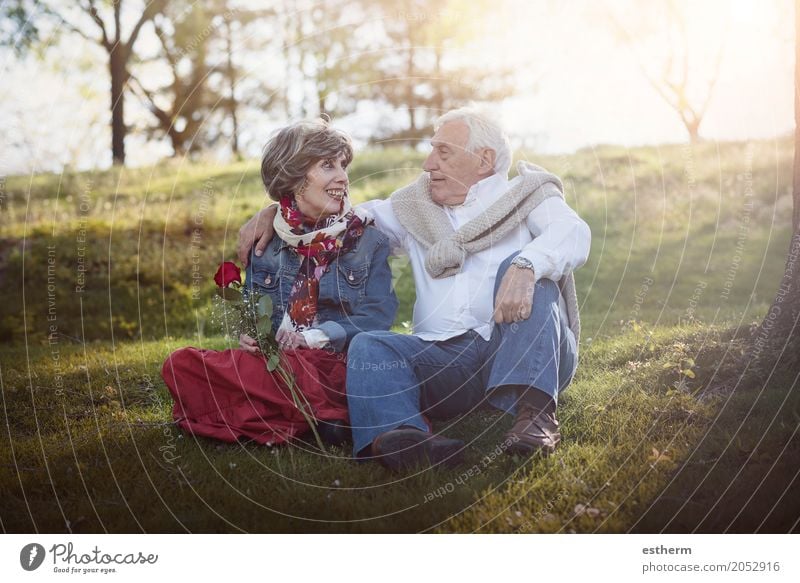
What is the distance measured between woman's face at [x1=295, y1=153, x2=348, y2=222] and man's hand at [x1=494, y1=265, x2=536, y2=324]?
0.89 meters

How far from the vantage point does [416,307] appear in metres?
4.38

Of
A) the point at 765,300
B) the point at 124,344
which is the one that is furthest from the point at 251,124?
the point at 765,300

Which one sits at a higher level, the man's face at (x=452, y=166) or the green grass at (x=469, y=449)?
the man's face at (x=452, y=166)

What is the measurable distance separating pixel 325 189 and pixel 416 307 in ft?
2.35

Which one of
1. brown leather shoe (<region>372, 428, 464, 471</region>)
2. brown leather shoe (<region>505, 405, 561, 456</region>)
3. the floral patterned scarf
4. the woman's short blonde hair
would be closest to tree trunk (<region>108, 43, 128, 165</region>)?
the woman's short blonde hair

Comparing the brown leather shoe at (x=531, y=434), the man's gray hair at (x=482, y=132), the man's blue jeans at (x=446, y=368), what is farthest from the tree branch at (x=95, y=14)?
the brown leather shoe at (x=531, y=434)

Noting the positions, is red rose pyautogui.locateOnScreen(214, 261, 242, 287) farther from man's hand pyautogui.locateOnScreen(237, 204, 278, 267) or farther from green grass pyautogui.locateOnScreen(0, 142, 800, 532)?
green grass pyautogui.locateOnScreen(0, 142, 800, 532)

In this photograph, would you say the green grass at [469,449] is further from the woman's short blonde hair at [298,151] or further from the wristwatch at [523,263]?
the woman's short blonde hair at [298,151]

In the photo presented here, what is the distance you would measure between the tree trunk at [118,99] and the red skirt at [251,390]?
15.0ft

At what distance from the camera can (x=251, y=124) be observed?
10.7m

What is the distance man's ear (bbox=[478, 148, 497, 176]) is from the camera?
4.29m

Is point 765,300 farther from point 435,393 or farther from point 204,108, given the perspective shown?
point 204,108

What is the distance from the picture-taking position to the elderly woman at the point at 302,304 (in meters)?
3.96

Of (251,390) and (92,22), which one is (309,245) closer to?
(251,390)
